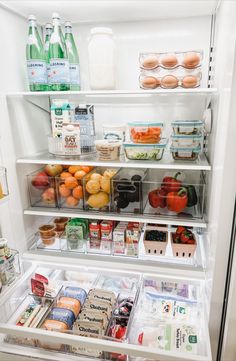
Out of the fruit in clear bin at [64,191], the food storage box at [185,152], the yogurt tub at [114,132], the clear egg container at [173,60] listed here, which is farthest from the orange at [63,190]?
the clear egg container at [173,60]

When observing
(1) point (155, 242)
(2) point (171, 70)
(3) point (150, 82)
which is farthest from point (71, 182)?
(2) point (171, 70)

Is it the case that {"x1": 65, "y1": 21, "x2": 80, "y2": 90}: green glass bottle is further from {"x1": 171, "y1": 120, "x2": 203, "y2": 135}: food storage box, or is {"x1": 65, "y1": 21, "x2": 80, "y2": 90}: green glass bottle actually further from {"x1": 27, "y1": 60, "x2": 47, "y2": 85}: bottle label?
{"x1": 171, "y1": 120, "x2": 203, "y2": 135}: food storage box

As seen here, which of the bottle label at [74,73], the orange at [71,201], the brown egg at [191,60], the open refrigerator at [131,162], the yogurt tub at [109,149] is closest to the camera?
the open refrigerator at [131,162]

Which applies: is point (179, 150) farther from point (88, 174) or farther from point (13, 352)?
point (13, 352)

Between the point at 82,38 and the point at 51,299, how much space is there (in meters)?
1.46

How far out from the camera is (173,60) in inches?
48.5

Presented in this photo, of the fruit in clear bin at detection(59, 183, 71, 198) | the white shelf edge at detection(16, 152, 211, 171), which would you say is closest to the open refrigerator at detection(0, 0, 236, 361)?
the white shelf edge at detection(16, 152, 211, 171)

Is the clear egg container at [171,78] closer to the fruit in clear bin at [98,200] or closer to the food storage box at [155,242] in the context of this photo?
the fruit in clear bin at [98,200]

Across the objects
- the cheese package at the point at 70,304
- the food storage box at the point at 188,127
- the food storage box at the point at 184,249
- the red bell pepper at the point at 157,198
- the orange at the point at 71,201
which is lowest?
the cheese package at the point at 70,304

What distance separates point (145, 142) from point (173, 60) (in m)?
0.39

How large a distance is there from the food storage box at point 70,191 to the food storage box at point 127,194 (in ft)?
0.67

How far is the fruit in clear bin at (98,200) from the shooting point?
144 centimetres

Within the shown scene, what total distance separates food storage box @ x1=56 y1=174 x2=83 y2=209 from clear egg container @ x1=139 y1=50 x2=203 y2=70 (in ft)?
2.28

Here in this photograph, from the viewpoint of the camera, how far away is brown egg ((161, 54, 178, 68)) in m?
1.23
